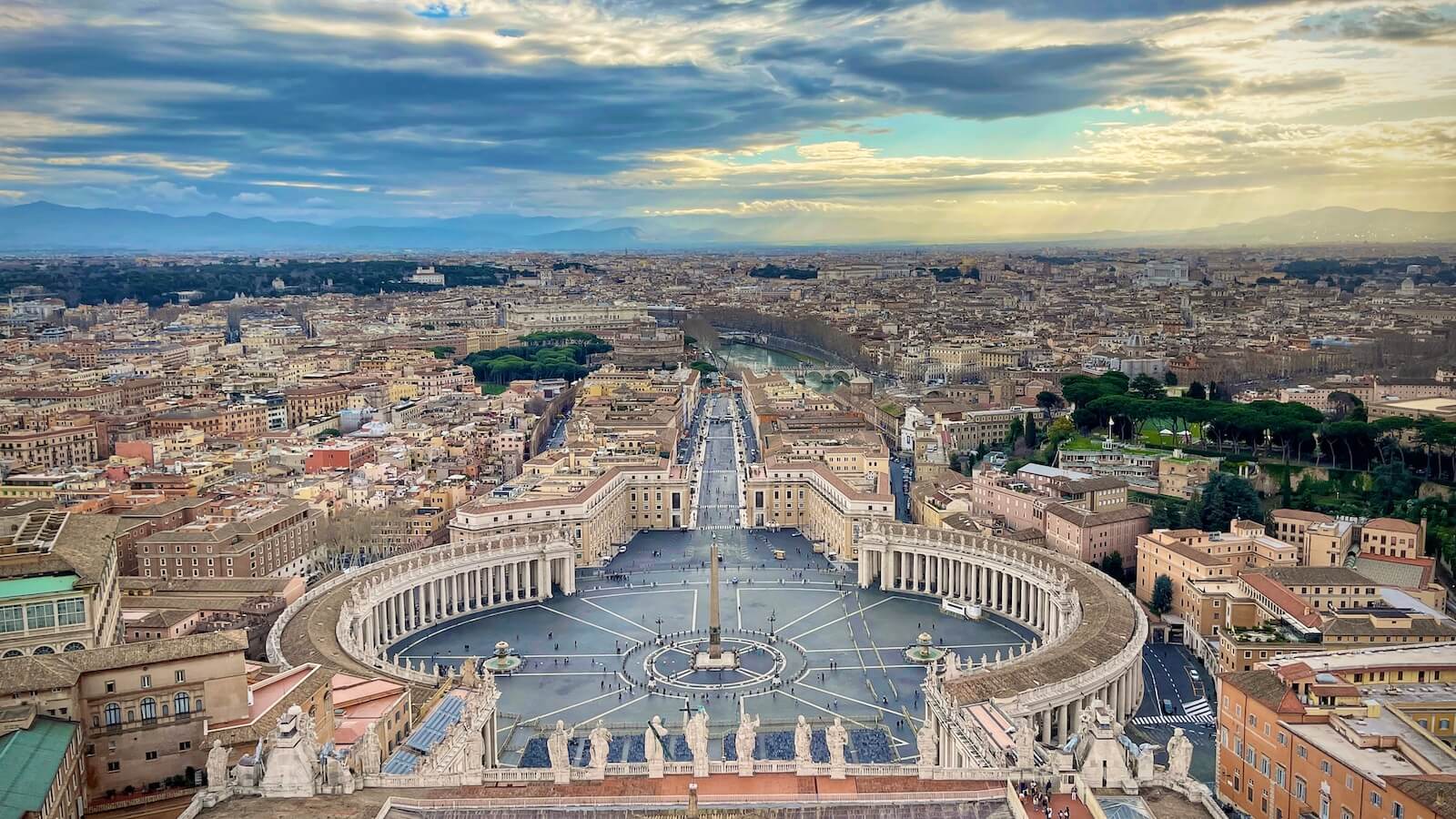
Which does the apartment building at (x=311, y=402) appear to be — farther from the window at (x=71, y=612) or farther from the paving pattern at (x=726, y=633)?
the window at (x=71, y=612)

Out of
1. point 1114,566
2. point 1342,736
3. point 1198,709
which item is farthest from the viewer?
point 1114,566

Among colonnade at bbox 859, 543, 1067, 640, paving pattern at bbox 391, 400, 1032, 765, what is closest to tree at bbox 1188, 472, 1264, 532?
colonnade at bbox 859, 543, 1067, 640

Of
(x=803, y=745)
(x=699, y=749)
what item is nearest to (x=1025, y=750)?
(x=803, y=745)

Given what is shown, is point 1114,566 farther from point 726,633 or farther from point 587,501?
point 587,501

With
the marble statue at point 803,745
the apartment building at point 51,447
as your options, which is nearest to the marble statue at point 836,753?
the marble statue at point 803,745

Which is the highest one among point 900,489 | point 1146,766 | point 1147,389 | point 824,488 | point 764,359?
point 1147,389
